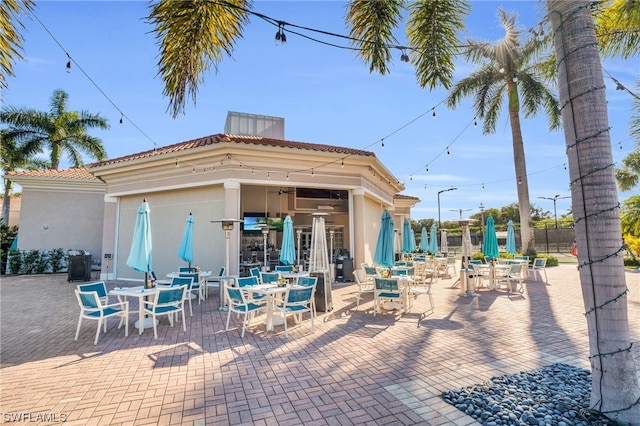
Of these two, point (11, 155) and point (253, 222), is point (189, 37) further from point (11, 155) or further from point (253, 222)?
point (11, 155)

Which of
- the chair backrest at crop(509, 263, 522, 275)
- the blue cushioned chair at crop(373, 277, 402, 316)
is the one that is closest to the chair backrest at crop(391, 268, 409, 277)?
the blue cushioned chair at crop(373, 277, 402, 316)

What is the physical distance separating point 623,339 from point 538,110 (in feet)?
56.2

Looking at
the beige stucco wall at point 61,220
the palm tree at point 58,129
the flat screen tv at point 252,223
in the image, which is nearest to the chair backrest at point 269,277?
the flat screen tv at point 252,223

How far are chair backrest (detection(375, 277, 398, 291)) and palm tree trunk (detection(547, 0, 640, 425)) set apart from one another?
156 inches

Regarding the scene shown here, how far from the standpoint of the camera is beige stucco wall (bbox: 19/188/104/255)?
15617 mm

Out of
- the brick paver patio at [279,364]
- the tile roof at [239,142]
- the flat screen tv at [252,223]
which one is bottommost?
the brick paver patio at [279,364]

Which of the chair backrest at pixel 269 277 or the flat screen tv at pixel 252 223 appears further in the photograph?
the flat screen tv at pixel 252 223

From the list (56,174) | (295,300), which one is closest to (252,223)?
(56,174)

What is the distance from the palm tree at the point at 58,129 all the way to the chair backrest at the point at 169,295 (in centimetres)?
1924

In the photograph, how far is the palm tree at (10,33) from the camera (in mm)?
3018

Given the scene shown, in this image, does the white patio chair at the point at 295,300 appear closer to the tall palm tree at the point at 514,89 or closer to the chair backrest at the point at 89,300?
the chair backrest at the point at 89,300

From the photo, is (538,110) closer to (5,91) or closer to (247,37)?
(247,37)

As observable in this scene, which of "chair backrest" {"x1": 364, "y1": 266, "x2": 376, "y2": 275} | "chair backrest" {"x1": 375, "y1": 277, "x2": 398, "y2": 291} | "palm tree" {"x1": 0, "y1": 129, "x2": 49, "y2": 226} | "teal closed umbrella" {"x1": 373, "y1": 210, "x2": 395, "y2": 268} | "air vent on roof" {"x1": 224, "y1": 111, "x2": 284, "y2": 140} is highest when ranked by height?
"air vent on roof" {"x1": 224, "y1": 111, "x2": 284, "y2": 140}

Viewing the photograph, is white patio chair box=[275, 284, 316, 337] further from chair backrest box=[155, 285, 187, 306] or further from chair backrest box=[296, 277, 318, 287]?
chair backrest box=[155, 285, 187, 306]
